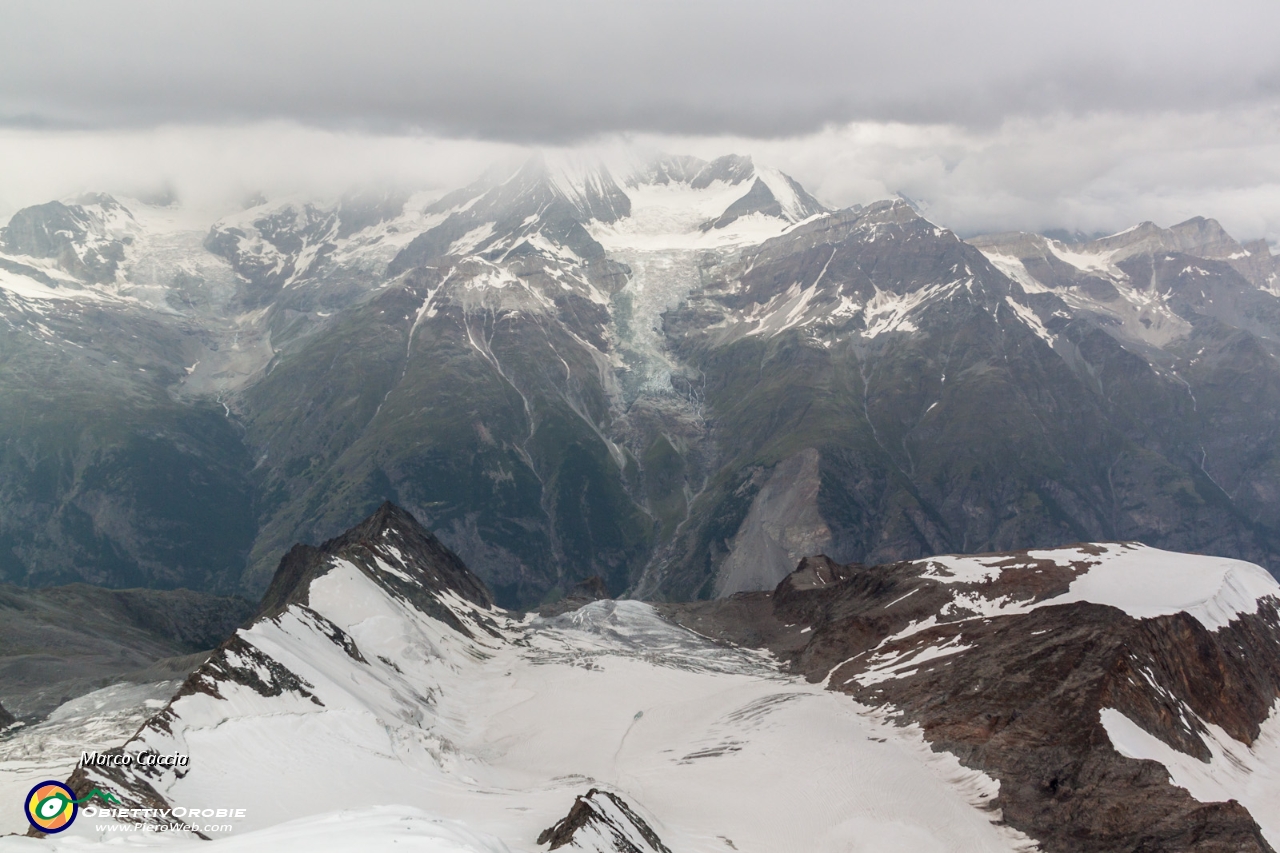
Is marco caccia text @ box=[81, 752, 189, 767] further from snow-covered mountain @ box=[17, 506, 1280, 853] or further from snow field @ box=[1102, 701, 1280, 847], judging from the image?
snow field @ box=[1102, 701, 1280, 847]

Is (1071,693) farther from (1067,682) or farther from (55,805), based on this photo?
(55,805)

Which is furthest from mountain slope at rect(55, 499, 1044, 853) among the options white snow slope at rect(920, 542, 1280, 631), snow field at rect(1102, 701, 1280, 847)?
white snow slope at rect(920, 542, 1280, 631)

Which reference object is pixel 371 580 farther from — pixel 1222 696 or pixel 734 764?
pixel 1222 696

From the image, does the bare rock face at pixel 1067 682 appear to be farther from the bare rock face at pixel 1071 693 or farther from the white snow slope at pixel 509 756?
the white snow slope at pixel 509 756

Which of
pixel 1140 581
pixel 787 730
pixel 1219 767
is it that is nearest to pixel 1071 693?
pixel 1219 767

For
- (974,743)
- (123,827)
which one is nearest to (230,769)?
(123,827)
